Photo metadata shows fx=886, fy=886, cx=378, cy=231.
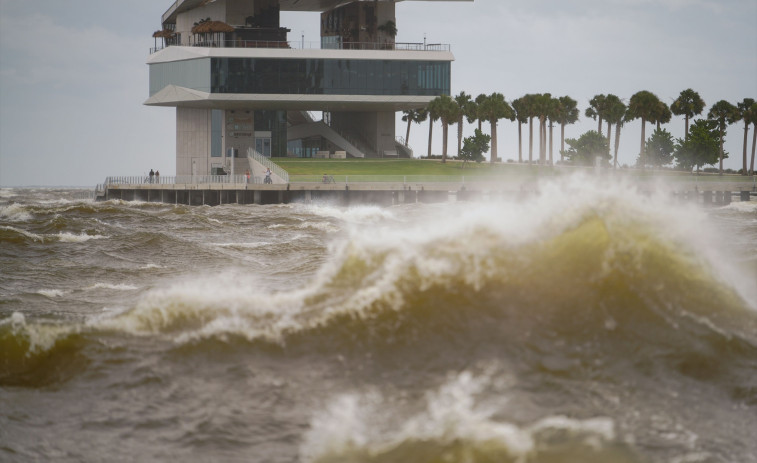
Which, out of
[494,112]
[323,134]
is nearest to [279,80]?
[323,134]

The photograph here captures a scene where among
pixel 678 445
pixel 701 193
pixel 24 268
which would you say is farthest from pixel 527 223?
pixel 701 193

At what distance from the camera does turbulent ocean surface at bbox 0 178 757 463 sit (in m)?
6.70

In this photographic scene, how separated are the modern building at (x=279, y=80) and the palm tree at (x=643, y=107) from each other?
72.7 feet

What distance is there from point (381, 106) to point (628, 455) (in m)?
78.9

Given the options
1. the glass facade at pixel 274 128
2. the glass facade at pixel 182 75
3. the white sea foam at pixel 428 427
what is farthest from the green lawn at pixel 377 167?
the white sea foam at pixel 428 427

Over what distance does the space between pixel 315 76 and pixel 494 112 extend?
19.6 m

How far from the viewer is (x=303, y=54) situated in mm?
79062

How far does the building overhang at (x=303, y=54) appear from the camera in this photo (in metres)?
78.4

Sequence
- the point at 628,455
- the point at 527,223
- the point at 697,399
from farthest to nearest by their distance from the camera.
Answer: the point at 527,223 < the point at 697,399 < the point at 628,455

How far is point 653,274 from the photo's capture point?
30.3 feet

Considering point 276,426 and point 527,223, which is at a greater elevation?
point 527,223

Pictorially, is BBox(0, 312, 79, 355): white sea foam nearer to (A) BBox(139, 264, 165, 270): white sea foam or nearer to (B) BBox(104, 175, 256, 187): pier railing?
(A) BBox(139, 264, 165, 270): white sea foam

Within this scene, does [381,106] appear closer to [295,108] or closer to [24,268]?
[295,108]

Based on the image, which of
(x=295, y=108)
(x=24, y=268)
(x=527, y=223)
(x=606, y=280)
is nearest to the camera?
(x=606, y=280)
